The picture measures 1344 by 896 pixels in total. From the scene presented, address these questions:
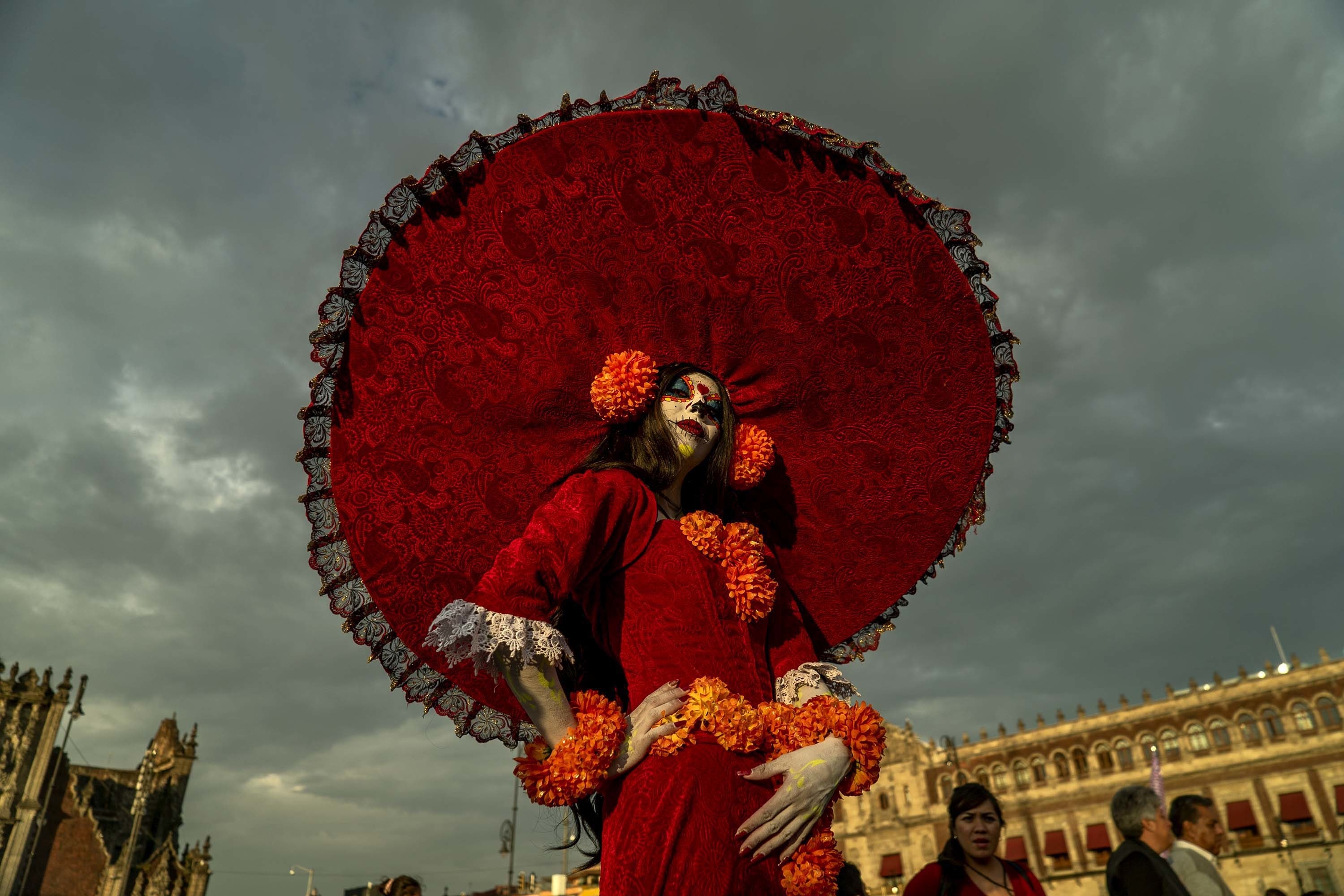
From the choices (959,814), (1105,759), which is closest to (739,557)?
(959,814)

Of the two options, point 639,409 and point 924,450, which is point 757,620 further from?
point 924,450

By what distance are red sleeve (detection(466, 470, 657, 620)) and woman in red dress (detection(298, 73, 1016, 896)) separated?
0.01m

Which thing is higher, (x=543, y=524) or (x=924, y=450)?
(x=924, y=450)

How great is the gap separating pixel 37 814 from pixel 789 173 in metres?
36.9

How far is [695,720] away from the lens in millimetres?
2094

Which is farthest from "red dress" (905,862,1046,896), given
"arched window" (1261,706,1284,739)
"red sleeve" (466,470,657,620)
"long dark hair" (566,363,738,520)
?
"arched window" (1261,706,1284,739)

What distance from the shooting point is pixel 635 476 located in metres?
2.68

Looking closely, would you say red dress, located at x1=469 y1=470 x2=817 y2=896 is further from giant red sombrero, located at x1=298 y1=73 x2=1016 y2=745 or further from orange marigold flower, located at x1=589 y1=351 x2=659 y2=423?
giant red sombrero, located at x1=298 y1=73 x2=1016 y2=745

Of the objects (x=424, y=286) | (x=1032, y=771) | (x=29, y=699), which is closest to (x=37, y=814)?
(x=29, y=699)

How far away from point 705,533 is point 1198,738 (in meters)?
39.0

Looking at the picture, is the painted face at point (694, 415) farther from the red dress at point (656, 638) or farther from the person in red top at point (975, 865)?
the person in red top at point (975, 865)

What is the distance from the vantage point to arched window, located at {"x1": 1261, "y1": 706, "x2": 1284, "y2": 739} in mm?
30781

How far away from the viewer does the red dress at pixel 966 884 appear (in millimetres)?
3299

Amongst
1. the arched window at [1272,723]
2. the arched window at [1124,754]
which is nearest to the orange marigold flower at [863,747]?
the arched window at [1272,723]
